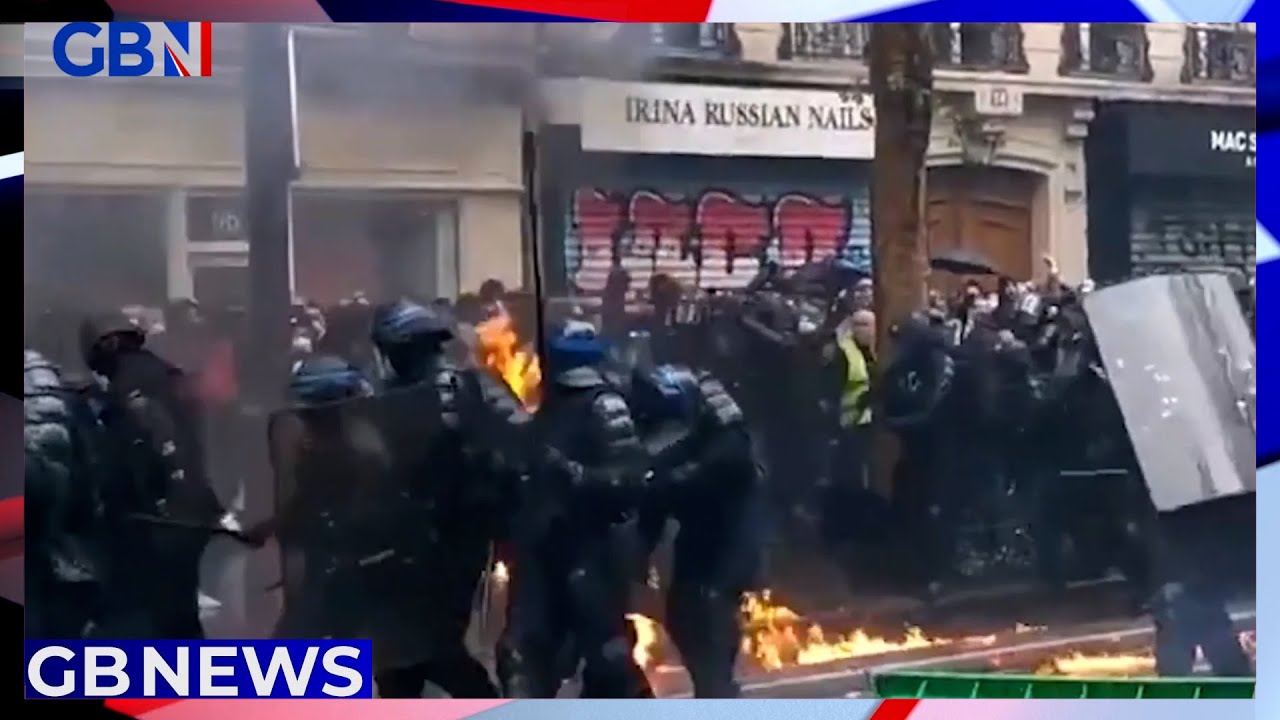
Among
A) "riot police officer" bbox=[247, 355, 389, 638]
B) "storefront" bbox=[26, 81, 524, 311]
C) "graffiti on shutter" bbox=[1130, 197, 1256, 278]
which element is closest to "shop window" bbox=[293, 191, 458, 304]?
"storefront" bbox=[26, 81, 524, 311]

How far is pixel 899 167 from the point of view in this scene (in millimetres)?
1914

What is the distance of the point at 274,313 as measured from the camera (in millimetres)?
1896

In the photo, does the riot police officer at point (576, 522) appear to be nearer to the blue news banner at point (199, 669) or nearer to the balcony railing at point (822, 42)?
the blue news banner at point (199, 669)

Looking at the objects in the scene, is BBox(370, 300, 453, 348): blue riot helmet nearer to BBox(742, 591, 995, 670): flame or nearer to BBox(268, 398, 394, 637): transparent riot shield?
BBox(268, 398, 394, 637): transparent riot shield

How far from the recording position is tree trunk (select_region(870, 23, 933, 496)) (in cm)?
191

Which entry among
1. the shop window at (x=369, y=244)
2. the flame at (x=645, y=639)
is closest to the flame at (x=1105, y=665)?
the flame at (x=645, y=639)

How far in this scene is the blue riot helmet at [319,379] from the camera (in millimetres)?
Answer: 1901

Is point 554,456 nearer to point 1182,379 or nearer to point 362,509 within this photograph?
point 362,509

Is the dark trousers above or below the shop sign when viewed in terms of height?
below

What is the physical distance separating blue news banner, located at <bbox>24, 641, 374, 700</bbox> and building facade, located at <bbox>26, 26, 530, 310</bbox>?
0.48 meters

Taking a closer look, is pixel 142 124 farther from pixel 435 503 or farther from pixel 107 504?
pixel 435 503

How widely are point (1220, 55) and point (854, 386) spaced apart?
0.68m

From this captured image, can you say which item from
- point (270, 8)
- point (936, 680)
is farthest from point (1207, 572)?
point (270, 8)

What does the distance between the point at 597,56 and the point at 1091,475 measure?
892 millimetres
